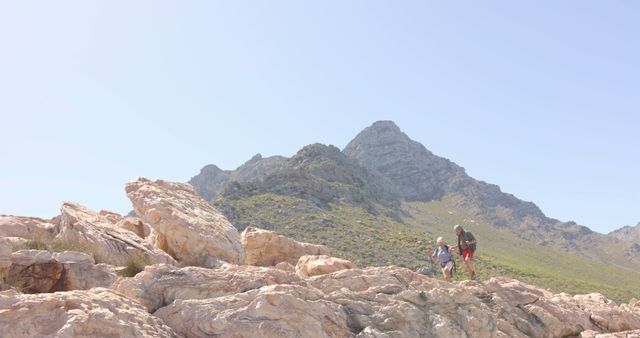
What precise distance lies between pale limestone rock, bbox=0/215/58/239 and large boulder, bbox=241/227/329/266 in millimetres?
9488

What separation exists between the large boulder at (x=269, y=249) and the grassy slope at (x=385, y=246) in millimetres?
27936

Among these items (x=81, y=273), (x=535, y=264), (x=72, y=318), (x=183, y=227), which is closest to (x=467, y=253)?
(x=183, y=227)

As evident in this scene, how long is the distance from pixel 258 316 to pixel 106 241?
10.5 m

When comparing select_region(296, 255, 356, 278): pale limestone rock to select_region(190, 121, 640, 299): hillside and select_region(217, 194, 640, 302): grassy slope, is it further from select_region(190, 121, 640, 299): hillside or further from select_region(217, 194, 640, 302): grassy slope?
select_region(190, 121, 640, 299): hillside

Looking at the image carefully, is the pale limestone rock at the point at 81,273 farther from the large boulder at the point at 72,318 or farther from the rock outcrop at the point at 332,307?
the large boulder at the point at 72,318

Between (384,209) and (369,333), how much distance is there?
4607 inches

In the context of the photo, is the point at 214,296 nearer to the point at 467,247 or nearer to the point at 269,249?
the point at 467,247

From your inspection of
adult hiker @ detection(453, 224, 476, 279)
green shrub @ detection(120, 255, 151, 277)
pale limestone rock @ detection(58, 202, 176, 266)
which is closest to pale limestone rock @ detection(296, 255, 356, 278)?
adult hiker @ detection(453, 224, 476, 279)

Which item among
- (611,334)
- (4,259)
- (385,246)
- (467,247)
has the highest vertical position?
(467,247)

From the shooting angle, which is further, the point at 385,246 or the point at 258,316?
the point at 385,246

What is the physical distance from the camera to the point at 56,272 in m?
14.1

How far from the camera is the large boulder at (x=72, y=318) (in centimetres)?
861

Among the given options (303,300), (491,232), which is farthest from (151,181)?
(491,232)

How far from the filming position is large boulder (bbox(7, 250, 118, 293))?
44.2ft
